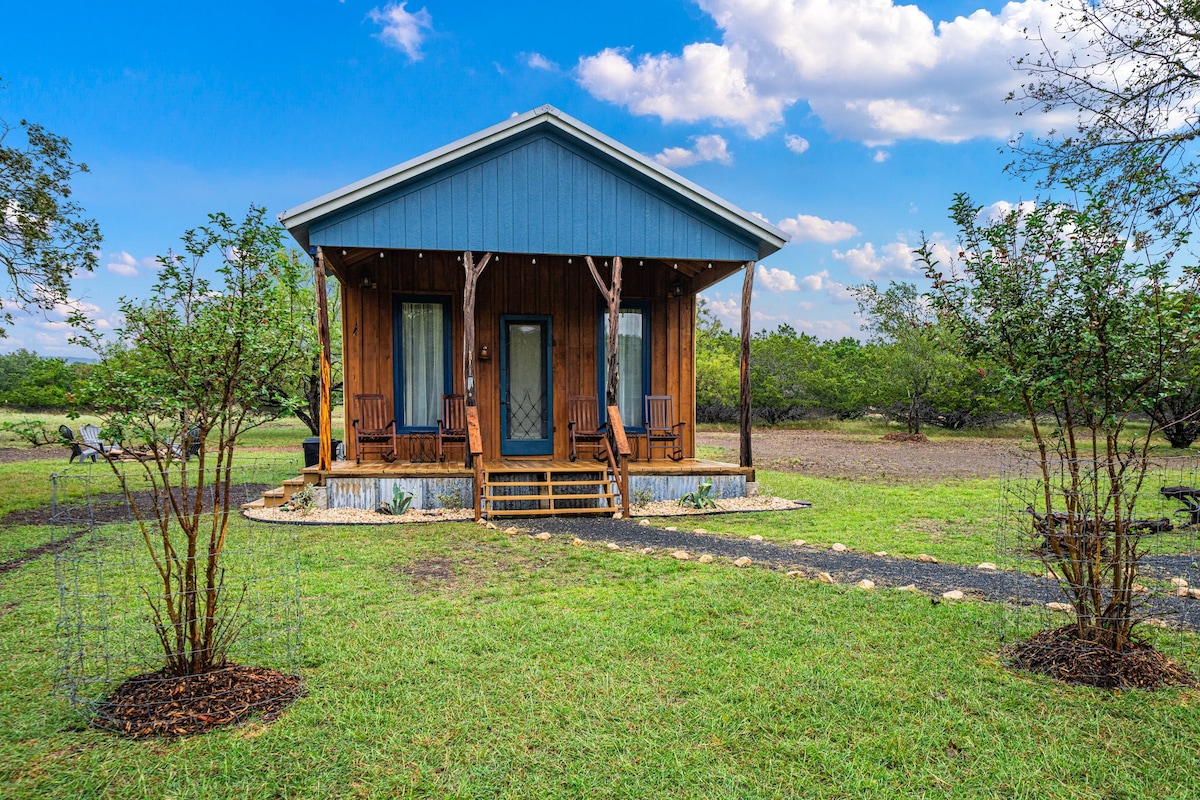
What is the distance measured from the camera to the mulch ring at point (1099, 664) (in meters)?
3.42

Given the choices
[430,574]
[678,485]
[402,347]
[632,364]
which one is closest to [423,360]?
[402,347]

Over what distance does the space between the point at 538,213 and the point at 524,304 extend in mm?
1667

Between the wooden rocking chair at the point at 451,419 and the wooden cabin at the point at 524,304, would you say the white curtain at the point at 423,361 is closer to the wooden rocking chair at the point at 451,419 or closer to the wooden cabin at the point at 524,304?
the wooden cabin at the point at 524,304

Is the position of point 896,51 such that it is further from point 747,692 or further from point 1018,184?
point 747,692

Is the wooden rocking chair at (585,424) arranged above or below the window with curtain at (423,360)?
below

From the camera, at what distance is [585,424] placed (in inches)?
408

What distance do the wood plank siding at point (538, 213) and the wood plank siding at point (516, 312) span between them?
0.99 meters

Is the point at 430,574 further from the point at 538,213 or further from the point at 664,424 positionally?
the point at 664,424

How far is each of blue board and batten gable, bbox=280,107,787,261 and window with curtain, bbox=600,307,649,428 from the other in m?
1.70

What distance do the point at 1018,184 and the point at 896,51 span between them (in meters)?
3.66

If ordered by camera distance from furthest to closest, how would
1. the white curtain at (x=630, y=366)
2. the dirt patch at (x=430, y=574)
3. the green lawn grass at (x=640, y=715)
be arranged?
1. the white curtain at (x=630, y=366)
2. the dirt patch at (x=430, y=574)
3. the green lawn grass at (x=640, y=715)

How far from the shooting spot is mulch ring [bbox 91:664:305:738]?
299cm

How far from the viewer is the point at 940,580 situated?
17.4ft

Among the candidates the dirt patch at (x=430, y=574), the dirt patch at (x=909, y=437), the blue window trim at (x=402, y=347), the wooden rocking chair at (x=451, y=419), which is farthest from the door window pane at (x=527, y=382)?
the dirt patch at (x=909, y=437)
